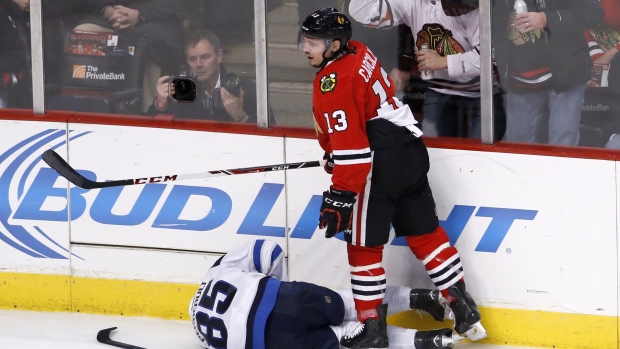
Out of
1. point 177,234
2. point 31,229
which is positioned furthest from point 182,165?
point 31,229

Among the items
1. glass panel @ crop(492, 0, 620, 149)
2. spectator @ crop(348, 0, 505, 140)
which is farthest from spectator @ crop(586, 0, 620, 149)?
spectator @ crop(348, 0, 505, 140)

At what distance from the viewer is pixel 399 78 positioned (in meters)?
4.33

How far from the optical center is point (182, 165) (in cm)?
456

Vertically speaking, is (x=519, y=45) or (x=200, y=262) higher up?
(x=519, y=45)

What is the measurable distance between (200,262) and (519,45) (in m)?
1.48

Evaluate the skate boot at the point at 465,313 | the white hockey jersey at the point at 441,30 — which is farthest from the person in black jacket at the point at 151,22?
the skate boot at the point at 465,313

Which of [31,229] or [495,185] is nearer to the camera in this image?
[495,185]

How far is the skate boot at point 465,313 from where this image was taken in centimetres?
407

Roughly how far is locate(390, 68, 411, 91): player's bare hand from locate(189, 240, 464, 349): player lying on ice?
28.8 inches

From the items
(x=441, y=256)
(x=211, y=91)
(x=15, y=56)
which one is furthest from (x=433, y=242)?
(x=15, y=56)

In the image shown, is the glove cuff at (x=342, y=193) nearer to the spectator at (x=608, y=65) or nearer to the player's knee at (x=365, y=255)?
the player's knee at (x=365, y=255)

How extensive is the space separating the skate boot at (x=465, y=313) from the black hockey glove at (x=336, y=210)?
475 mm

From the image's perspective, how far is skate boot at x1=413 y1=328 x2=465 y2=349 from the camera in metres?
4.09

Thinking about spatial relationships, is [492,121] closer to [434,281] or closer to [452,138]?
[452,138]
